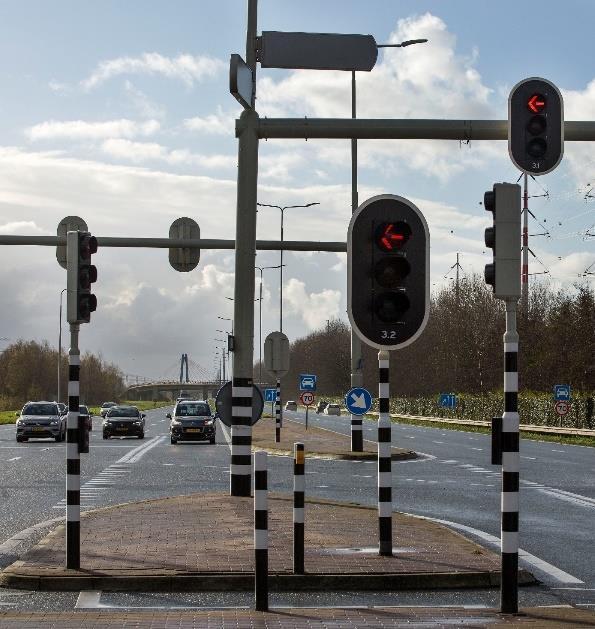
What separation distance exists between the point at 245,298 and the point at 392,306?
7.56 meters

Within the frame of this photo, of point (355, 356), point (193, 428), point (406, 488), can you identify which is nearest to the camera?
point (406, 488)

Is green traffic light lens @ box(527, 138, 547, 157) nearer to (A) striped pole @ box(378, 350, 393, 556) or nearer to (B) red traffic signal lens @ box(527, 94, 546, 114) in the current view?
(B) red traffic signal lens @ box(527, 94, 546, 114)

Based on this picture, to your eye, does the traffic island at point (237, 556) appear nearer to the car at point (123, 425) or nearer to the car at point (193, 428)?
the car at point (193, 428)

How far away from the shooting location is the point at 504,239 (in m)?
9.41

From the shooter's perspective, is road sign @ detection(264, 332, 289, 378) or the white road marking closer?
the white road marking

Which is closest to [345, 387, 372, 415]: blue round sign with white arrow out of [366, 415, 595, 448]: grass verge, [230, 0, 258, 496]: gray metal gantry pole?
[230, 0, 258, 496]: gray metal gantry pole

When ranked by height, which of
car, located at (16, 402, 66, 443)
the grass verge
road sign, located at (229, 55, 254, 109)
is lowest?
the grass verge

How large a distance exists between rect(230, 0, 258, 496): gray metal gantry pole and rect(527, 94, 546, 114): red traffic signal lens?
4.94m

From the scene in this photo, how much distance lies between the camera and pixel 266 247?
22.2 meters

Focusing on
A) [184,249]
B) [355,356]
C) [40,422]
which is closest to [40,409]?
[40,422]

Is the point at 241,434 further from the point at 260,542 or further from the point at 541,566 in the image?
the point at 260,542

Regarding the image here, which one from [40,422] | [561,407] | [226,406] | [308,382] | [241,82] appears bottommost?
[40,422]

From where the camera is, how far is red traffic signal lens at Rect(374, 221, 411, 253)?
11445 mm

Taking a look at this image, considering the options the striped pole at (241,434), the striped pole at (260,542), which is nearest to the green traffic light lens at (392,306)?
the striped pole at (260,542)
